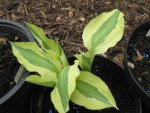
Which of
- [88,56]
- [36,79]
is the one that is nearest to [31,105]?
[36,79]

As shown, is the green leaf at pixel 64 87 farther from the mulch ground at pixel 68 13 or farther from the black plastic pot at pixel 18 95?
the mulch ground at pixel 68 13

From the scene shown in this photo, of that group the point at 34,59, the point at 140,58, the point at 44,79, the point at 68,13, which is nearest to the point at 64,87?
the point at 44,79

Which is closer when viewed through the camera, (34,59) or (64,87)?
(64,87)

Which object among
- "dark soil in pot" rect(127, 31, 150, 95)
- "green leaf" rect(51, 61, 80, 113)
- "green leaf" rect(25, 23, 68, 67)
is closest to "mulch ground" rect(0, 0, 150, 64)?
"dark soil in pot" rect(127, 31, 150, 95)

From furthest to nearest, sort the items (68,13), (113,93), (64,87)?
1. (68,13)
2. (113,93)
3. (64,87)

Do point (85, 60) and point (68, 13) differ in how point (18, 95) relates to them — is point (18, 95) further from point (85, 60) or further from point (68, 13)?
point (68, 13)

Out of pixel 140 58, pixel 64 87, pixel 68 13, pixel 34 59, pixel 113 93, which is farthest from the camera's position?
pixel 68 13
